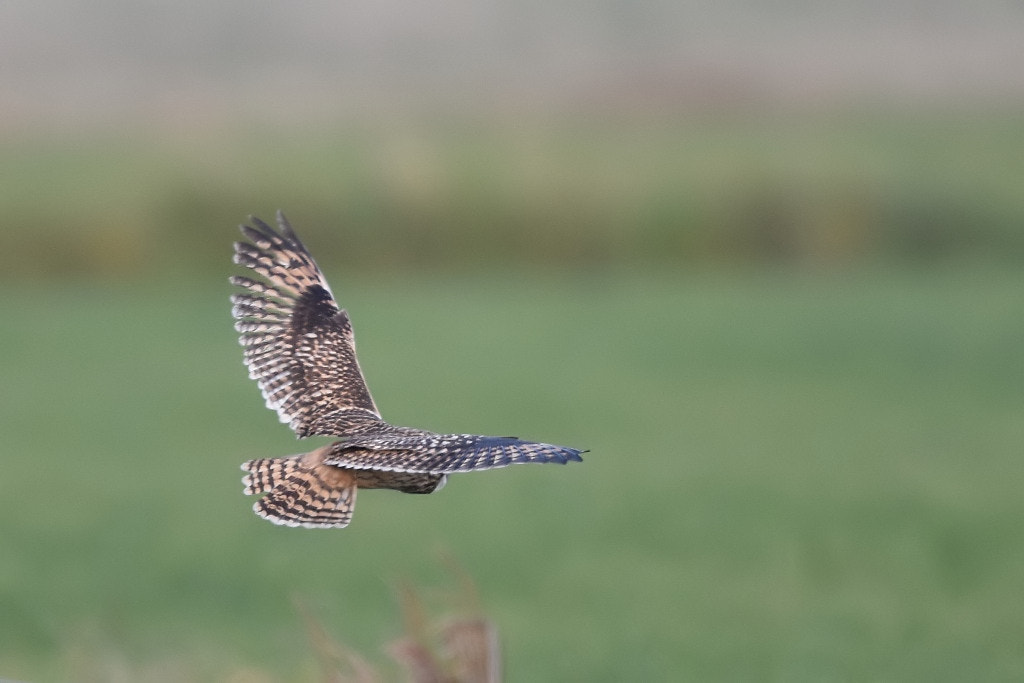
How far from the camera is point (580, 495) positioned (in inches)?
690

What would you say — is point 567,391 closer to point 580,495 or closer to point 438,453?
point 580,495

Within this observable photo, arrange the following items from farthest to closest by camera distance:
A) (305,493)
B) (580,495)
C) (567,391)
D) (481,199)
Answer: (481,199), (567,391), (580,495), (305,493)

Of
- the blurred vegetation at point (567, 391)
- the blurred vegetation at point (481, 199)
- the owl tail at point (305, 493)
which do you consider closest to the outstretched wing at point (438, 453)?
the owl tail at point (305, 493)

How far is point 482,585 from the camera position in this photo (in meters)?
14.2

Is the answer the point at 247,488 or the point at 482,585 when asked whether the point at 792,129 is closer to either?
the point at 482,585

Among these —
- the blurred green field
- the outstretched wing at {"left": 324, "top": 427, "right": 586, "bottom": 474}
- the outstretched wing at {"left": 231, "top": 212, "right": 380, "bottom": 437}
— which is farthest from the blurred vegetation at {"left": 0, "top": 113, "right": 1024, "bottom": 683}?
the outstretched wing at {"left": 324, "top": 427, "right": 586, "bottom": 474}

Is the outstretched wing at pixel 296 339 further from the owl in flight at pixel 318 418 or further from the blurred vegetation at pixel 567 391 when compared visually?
the blurred vegetation at pixel 567 391

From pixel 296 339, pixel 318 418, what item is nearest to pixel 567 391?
pixel 296 339

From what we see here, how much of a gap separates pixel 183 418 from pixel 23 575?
6290 millimetres

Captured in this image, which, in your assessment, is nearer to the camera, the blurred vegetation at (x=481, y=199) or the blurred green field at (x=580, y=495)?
the blurred green field at (x=580, y=495)

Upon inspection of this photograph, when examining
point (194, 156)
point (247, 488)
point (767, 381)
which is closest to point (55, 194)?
point (194, 156)

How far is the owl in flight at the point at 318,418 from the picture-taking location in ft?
14.3

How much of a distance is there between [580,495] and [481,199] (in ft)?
54.9

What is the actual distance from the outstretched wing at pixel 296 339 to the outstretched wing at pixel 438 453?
54 centimetres
